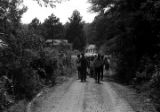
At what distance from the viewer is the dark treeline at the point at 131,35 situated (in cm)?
2667

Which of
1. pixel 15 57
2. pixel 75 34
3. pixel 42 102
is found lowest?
pixel 42 102

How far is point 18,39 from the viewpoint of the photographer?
691 inches

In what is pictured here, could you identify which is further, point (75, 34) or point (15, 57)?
point (75, 34)

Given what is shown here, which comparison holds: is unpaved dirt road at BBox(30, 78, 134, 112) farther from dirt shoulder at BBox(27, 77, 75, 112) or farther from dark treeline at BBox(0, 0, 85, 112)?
dark treeline at BBox(0, 0, 85, 112)

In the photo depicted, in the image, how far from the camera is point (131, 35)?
30.6 m

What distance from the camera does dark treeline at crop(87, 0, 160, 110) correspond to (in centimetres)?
2667

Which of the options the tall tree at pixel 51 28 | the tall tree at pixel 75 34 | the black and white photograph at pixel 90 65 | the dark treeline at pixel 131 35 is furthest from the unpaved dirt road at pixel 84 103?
the tall tree at pixel 75 34

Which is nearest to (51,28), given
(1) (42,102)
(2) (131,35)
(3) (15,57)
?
(2) (131,35)

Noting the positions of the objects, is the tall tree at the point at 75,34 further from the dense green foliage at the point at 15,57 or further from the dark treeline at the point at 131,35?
the dense green foliage at the point at 15,57

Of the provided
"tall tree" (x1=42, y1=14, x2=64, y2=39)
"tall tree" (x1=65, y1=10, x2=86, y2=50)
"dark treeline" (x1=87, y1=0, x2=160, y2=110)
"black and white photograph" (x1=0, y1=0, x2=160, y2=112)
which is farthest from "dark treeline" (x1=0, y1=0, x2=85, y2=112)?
"tall tree" (x1=65, y1=10, x2=86, y2=50)

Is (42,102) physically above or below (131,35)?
below

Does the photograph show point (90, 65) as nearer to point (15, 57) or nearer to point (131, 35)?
point (131, 35)

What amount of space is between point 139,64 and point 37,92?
13.2 metres

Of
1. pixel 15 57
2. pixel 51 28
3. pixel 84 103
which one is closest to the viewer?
pixel 84 103
